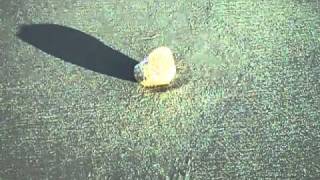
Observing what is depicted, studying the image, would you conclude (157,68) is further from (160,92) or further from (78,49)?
(78,49)

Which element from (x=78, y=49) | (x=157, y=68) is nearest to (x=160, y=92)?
(x=157, y=68)

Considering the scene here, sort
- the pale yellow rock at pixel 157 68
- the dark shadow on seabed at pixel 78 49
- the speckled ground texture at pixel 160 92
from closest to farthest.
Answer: the speckled ground texture at pixel 160 92 < the pale yellow rock at pixel 157 68 < the dark shadow on seabed at pixel 78 49

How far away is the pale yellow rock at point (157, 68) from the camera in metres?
1.67

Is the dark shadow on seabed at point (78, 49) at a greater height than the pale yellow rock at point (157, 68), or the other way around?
the dark shadow on seabed at point (78, 49)

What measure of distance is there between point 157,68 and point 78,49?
0.31 meters

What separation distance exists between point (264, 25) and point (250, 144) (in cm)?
48

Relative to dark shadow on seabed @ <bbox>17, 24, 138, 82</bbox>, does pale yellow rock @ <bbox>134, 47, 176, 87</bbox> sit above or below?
below

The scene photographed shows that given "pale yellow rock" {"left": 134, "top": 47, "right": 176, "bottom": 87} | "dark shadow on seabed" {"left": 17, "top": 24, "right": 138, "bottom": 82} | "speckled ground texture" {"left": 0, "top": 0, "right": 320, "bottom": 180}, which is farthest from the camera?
"dark shadow on seabed" {"left": 17, "top": 24, "right": 138, "bottom": 82}

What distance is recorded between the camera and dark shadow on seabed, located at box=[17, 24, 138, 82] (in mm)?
1774

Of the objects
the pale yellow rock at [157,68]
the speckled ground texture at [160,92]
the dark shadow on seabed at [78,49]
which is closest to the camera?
the speckled ground texture at [160,92]

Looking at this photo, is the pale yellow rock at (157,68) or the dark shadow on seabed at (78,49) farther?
the dark shadow on seabed at (78,49)

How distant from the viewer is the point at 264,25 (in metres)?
1.89

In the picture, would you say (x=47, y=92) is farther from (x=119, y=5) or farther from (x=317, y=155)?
(x=317, y=155)

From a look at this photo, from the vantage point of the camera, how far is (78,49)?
183 centimetres
